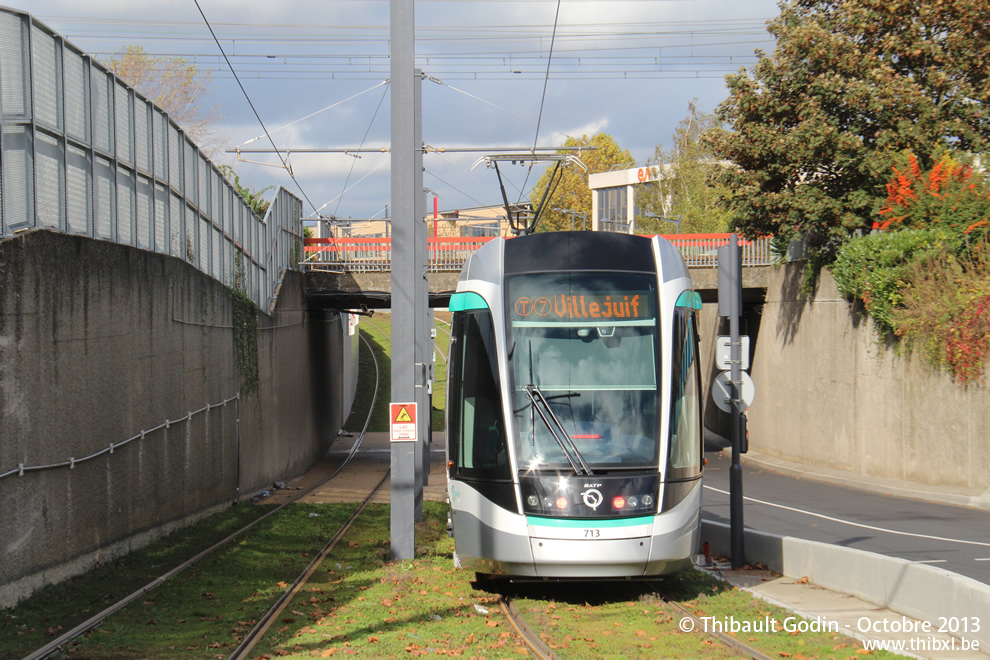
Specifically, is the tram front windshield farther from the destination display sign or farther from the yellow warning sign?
the yellow warning sign

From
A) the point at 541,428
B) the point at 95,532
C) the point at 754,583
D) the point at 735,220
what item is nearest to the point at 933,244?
the point at 735,220

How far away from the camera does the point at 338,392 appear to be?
45062mm

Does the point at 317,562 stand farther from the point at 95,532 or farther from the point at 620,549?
the point at 620,549

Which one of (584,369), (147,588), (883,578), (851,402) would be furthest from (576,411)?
Answer: (851,402)

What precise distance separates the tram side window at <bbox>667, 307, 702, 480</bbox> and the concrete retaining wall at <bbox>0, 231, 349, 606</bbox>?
637 centimetres

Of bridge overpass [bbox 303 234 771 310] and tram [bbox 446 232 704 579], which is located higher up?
bridge overpass [bbox 303 234 771 310]

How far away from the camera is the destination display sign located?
938 centimetres

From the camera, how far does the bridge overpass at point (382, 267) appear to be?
31.5m

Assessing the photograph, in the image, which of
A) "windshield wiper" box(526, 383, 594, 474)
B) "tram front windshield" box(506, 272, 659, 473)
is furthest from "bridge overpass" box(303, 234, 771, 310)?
"windshield wiper" box(526, 383, 594, 474)

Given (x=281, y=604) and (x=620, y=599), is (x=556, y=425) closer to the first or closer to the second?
(x=620, y=599)

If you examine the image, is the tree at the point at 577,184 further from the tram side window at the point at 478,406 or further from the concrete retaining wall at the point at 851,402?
the tram side window at the point at 478,406

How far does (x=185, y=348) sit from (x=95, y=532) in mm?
5251

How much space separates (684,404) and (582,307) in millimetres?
1393

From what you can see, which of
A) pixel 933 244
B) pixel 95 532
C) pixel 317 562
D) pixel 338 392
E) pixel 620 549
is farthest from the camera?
pixel 338 392
